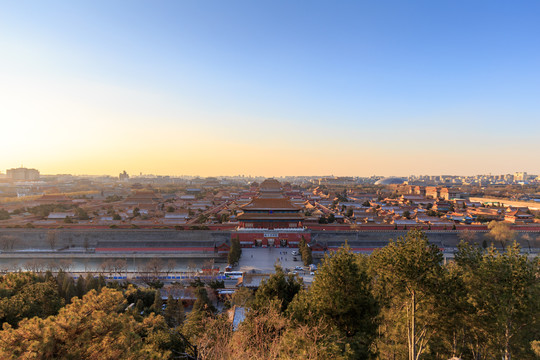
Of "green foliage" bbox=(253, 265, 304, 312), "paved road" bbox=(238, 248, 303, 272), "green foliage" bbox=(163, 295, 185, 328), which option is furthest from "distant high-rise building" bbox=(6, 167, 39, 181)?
"green foliage" bbox=(253, 265, 304, 312)

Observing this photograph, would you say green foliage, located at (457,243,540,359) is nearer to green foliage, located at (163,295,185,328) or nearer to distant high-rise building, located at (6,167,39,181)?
green foliage, located at (163,295,185,328)

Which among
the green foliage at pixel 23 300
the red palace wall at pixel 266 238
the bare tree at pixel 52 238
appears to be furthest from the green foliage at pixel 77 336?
the bare tree at pixel 52 238

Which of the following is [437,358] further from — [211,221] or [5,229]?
[5,229]

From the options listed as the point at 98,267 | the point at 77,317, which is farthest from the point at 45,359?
the point at 98,267

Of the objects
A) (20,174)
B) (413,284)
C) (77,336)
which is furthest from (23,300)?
(20,174)

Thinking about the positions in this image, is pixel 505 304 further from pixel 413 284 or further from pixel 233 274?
pixel 233 274

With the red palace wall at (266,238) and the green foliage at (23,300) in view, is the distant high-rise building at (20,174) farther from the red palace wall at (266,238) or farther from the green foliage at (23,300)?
the green foliage at (23,300)
